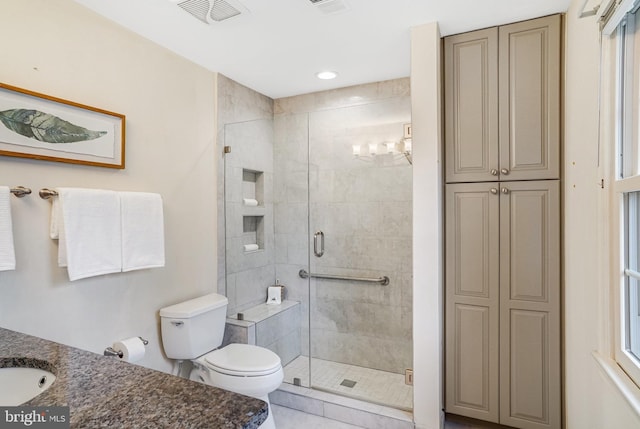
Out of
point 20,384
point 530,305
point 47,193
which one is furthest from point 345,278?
point 20,384

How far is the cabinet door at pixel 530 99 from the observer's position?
1.92 meters

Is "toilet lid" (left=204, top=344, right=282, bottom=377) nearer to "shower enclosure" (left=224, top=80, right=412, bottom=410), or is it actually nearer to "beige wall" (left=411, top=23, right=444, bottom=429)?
"shower enclosure" (left=224, top=80, right=412, bottom=410)

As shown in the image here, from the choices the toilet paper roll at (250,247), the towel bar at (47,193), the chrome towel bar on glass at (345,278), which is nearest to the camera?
the towel bar at (47,193)

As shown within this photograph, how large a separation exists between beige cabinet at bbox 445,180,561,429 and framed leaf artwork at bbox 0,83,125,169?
1945 millimetres

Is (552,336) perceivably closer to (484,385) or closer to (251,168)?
(484,385)

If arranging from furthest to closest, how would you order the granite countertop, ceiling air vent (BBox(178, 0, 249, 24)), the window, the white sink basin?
ceiling air vent (BBox(178, 0, 249, 24)) < the window < the white sink basin < the granite countertop

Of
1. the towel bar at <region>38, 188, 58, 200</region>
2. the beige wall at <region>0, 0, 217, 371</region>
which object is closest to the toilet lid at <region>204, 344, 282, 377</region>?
the beige wall at <region>0, 0, 217, 371</region>

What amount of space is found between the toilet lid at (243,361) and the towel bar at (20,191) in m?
1.31

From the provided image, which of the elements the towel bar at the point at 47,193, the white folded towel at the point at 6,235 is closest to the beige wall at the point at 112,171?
the towel bar at the point at 47,193

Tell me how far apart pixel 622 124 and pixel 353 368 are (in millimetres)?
2309

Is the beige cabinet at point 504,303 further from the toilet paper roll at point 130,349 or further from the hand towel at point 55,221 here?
the hand towel at point 55,221

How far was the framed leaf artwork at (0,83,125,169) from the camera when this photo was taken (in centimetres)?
150

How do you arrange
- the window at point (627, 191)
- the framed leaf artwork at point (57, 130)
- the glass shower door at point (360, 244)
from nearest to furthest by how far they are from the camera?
the window at point (627, 191) < the framed leaf artwork at point (57, 130) < the glass shower door at point (360, 244)

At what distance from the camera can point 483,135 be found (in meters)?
2.06
